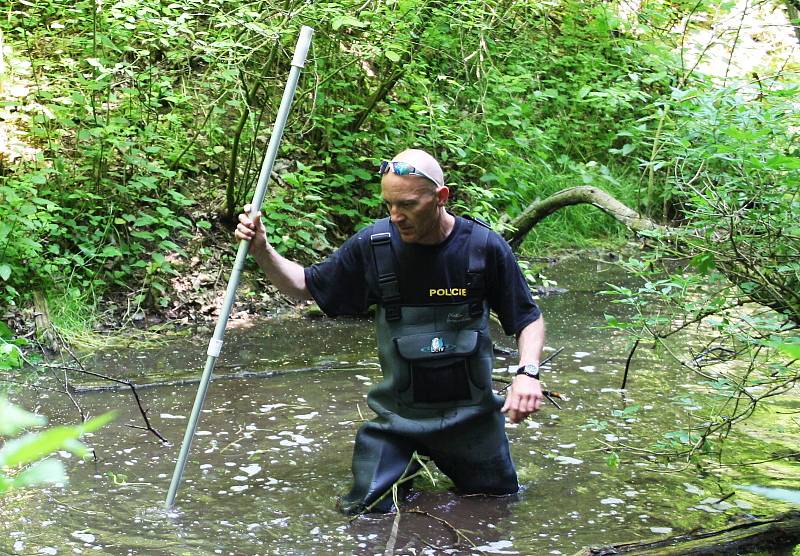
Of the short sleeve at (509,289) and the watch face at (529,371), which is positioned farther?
the short sleeve at (509,289)

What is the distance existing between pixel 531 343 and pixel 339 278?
0.99 m

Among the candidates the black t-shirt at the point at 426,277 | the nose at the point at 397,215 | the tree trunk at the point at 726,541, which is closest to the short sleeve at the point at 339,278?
the black t-shirt at the point at 426,277

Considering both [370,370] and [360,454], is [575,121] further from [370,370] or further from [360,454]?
[360,454]

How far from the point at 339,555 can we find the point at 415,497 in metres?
0.82

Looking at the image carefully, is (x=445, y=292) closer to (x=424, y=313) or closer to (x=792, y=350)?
(x=424, y=313)

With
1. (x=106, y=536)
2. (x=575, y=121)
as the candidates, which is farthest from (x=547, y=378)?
(x=575, y=121)

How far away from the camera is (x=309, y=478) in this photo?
5.02 metres

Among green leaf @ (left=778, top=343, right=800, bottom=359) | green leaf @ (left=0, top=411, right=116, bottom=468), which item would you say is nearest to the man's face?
green leaf @ (left=778, top=343, right=800, bottom=359)

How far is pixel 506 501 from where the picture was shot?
476 centimetres

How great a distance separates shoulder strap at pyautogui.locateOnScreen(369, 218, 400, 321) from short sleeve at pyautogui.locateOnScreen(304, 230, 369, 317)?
0.14 meters

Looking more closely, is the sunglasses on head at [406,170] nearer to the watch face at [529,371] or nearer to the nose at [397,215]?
the nose at [397,215]

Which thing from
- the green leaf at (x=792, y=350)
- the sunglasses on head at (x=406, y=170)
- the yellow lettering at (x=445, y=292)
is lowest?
the yellow lettering at (x=445, y=292)

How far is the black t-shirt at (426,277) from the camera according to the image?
4.41 m

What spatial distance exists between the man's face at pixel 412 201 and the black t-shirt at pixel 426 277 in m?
0.15
